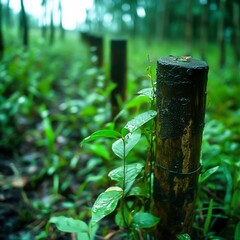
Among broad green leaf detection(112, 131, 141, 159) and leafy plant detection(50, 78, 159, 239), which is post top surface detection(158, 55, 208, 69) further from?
broad green leaf detection(112, 131, 141, 159)

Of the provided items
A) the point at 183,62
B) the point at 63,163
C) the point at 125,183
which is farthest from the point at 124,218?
the point at 63,163

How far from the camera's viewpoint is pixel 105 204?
1.10m

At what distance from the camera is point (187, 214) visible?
1.25m

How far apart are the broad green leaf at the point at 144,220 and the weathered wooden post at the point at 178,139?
5 centimetres

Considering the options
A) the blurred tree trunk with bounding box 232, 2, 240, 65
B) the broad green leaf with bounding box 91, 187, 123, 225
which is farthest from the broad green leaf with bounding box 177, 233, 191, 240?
the blurred tree trunk with bounding box 232, 2, 240, 65

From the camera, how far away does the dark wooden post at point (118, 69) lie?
2.73m

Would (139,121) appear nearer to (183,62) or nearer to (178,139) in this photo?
(178,139)

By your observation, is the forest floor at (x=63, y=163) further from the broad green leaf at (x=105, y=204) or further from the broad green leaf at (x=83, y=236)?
the broad green leaf at (x=105, y=204)

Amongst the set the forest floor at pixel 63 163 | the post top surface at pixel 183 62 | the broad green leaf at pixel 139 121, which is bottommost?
the forest floor at pixel 63 163

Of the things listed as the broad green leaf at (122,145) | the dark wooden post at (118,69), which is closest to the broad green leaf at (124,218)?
the broad green leaf at (122,145)

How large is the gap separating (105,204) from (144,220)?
0.81ft

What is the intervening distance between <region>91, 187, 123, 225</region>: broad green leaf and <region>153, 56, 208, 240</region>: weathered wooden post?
0.21 m

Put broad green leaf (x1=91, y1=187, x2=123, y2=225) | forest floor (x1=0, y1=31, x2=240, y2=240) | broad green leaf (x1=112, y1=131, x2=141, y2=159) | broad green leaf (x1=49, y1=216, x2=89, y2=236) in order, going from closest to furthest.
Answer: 1. broad green leaf (x1=91, y1=187, x2=123, y2=225)
2. broad green leaf (x1=112, y1=131, x2=141, y2=159)
3. broad green leaf (x1=49, y1=216, x2=89, y2=236)
4. forest floor (x1=0, y1=31, x2=240, y2=240)

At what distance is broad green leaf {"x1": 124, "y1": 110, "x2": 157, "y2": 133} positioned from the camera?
3.60ft
